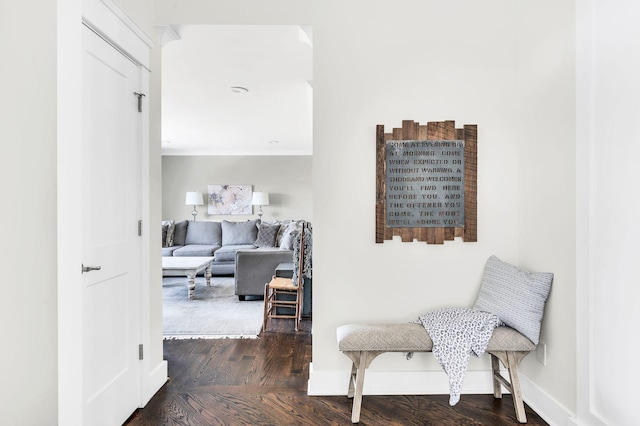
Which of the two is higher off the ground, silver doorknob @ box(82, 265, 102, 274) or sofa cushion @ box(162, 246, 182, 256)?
silver doorknob @ box(82, 265, 102, 274)

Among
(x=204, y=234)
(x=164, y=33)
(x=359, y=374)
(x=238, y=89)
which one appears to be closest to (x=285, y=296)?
(x=359, y=374)

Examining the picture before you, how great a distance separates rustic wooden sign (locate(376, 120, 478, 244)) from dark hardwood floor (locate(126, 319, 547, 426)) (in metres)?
0.97

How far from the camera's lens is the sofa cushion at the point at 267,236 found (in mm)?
6906

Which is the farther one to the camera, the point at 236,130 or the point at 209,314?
the point at 236,130

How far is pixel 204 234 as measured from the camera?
293 inches

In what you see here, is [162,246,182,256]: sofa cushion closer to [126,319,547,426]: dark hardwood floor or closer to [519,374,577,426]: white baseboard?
[126,319,547,426]: dark hardwood floor

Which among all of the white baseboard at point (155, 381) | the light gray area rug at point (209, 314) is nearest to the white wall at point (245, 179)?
the light gray area rug at point (209, 314)

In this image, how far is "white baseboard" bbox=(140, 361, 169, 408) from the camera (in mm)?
2283

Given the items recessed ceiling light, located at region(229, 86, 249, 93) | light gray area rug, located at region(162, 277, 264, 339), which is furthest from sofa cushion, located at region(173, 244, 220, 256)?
recessed ceiling light, located at region(229, 86, 249, 93)
